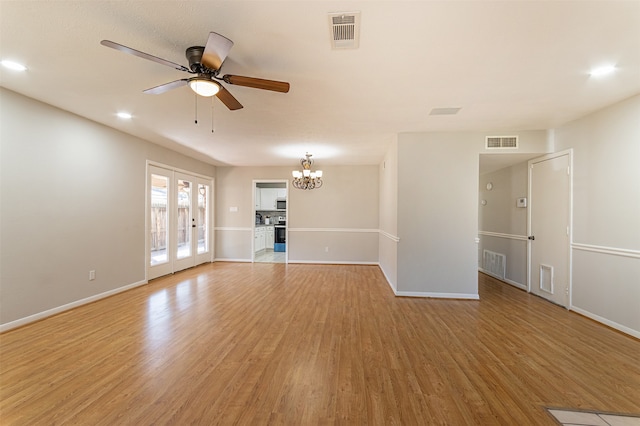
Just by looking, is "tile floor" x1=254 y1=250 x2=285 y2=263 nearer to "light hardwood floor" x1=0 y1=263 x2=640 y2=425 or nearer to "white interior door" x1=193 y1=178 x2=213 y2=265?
"white interior door" x1=193 y1=178 x2=213 y2=265

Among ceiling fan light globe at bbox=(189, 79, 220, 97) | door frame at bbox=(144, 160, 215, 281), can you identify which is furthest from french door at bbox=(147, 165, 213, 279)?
ceiling fan light globe at bbox=(189, 79, 220, 97)

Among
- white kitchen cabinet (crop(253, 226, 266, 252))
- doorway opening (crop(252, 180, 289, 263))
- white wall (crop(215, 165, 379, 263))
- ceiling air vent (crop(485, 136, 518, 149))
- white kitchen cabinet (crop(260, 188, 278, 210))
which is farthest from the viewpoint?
white kitchen cabinet (crop(260, 188, 278, 210))

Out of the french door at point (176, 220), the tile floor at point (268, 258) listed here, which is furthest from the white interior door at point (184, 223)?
the tile floor at point (268, 258)

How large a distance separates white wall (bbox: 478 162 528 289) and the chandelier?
3.83m

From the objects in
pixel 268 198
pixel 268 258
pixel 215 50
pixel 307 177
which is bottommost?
pixel 268 258

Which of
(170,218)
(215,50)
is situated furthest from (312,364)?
(170,218)

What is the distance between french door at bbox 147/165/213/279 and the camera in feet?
17.2

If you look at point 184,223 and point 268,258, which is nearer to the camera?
point 184,223

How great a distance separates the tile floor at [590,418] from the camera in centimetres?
170

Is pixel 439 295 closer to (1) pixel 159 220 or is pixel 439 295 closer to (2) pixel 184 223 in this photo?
(1) pixel 159 220

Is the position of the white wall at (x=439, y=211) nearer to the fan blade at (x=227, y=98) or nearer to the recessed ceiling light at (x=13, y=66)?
the fan blade at (x=227, y=98)

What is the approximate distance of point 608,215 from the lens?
3207 mm

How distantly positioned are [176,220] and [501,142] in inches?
255

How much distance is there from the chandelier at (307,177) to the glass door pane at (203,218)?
2434mm
